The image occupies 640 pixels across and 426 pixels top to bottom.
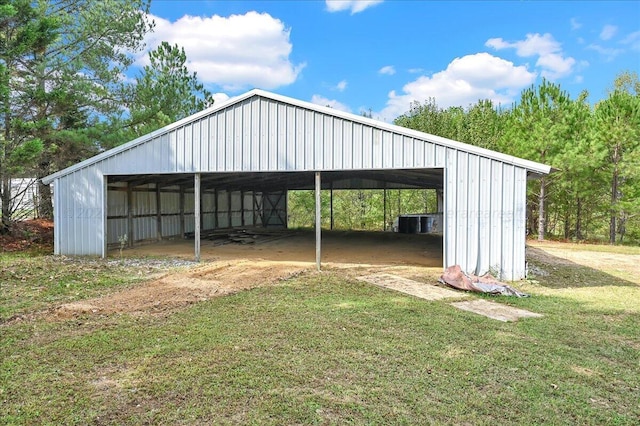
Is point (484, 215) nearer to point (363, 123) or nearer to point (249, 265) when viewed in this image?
point (363, 123)

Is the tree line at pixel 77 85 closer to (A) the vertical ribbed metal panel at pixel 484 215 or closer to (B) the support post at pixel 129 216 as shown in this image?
(B) the support post at pixel 129 216

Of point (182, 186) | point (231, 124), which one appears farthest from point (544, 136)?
point (182, 186)

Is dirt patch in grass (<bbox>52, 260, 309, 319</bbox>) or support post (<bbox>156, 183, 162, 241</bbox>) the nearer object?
dirt patch in grass (<bbox>52, 260, 309, 319</bbox>)

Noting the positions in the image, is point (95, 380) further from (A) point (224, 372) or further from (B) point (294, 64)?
(B) point (294, 64)

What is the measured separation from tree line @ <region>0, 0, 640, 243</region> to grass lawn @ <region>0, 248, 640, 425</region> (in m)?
8.87

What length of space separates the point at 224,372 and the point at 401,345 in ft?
6.11

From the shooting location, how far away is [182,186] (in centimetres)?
1661

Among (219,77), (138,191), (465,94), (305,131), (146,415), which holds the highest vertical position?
(465,94)

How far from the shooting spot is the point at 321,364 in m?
3.98

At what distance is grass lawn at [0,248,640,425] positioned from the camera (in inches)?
123

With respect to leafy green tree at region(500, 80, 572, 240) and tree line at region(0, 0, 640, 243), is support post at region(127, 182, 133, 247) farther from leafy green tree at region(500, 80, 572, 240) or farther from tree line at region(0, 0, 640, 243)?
leafy green tree at region(500, 80, 572, 240)

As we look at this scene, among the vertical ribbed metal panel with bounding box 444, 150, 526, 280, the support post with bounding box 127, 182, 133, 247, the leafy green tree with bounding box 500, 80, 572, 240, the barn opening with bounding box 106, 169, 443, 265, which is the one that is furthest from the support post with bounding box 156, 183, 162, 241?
the leafy green tree with bounding box 500, 80, 572, 240

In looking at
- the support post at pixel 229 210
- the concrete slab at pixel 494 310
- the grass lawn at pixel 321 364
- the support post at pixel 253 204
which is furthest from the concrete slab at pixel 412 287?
the support post at pixel 253 204

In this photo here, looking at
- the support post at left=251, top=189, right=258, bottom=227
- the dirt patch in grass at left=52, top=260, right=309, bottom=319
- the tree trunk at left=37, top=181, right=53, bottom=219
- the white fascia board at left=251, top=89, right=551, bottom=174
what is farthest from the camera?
the support post at left=251, top=189, right=258, bottom=227
